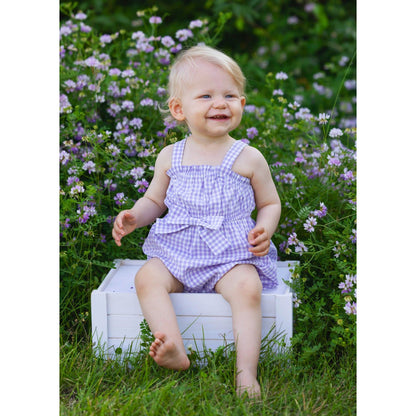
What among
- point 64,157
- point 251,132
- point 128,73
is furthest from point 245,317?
point 128,73

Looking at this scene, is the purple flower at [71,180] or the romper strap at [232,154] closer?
the romper strap at [232,154]

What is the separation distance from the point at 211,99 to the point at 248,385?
930 millimetres

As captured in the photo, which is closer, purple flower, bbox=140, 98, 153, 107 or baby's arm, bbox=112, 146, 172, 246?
baby's arm, bbox=112, 146, 172, 246

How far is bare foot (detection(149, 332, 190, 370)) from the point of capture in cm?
193

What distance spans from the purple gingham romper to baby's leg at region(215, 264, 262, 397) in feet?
0.21

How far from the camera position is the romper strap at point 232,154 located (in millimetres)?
2215

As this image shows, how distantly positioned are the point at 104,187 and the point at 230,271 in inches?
32.0

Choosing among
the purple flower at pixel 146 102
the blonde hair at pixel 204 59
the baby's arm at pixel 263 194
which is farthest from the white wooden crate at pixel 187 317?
the purple flower at pixel 146 102

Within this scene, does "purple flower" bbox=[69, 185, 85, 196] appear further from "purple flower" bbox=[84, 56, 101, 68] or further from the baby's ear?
"purple flower" bbox=[84, 56, 101, 68]

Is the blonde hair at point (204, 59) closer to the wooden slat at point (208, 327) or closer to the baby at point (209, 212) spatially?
the baby at point (209, 212)

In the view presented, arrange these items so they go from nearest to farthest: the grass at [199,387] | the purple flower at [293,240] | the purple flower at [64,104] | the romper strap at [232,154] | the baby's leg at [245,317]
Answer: the grass at [199,387] → the baby's leg at [245,317] → the romper strap at [232,154] → the purple flower at [293,240] → the purple flower at [64,104]

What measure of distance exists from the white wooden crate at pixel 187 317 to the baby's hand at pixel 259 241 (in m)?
0.14

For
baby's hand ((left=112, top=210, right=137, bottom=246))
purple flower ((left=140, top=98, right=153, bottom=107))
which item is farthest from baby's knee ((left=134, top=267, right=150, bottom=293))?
purple flower ((left=140, top=98, right=153, bottom=107))
